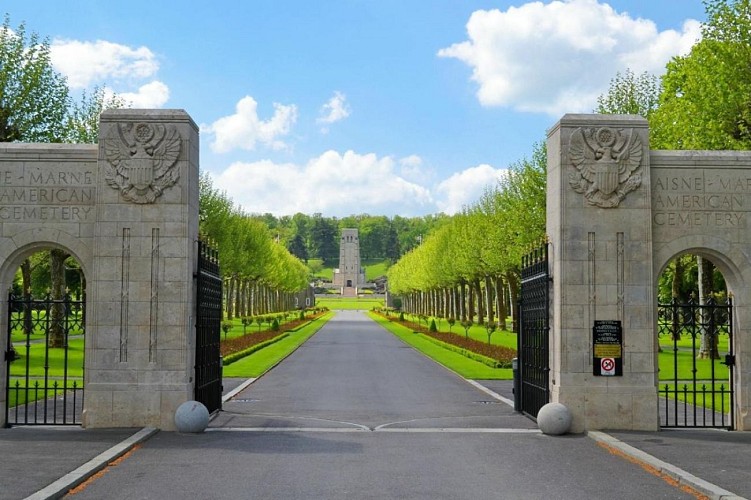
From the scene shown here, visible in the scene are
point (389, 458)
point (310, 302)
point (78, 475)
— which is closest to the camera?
point (78, 475)

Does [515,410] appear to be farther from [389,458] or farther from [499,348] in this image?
[499,348]

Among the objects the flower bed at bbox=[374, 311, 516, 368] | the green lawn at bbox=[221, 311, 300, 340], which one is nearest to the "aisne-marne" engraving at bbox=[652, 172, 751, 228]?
the flower bed at bbox=[374, 311, 516, 368]

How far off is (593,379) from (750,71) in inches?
676

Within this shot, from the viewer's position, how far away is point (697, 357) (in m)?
37.1

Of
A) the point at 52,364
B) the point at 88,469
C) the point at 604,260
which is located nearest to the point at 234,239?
the point at 52,364

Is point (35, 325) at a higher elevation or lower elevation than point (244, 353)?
higher

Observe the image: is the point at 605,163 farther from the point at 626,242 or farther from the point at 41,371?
the point at 41,371

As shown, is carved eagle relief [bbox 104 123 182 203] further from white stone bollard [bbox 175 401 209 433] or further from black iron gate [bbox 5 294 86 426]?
white stone bollard [bbox 175 401 209 433]

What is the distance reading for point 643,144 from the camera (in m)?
15.6

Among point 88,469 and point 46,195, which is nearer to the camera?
point 88,469

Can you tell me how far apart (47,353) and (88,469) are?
3.69 metres

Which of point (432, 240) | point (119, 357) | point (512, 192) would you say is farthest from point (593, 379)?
point (432, 240)

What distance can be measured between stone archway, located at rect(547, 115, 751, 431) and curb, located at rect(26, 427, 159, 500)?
7.57 metres

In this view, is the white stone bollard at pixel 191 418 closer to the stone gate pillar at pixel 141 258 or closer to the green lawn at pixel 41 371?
the stone gate pillar at pixel 141 258
